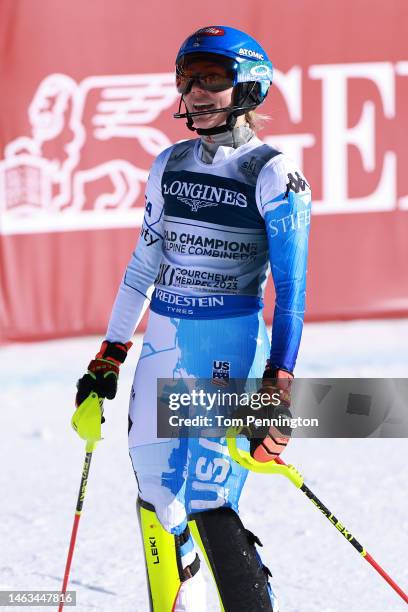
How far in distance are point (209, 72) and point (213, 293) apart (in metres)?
0.70

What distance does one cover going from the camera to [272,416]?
140 inches

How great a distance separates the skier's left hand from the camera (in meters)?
3.56

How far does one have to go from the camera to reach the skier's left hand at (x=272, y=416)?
3559 mm

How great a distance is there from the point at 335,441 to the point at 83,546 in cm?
193

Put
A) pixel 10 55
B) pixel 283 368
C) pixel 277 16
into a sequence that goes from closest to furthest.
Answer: pixel 283 368 → pixel 10 55 → pixel 277 16

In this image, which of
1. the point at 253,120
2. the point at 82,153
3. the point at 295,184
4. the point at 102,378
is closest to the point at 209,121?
the point at 253,120

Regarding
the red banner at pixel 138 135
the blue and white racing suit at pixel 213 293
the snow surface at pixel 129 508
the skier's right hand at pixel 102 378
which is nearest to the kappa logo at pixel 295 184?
the blue and white racing suit at pixel 213 293

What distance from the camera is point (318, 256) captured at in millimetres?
8477

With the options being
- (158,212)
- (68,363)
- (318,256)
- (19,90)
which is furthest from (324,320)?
(158,212)

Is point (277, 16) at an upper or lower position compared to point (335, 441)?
upper

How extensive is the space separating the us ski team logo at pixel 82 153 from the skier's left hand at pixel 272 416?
4525mm

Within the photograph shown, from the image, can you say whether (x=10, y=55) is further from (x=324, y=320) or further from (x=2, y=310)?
(x=324, y=320)

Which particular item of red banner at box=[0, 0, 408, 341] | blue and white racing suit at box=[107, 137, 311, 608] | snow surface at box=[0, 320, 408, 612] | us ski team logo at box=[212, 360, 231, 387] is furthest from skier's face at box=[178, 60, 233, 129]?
red banner at box=[0, 0, 408, 341]

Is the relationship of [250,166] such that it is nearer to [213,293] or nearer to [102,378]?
[213,293]
